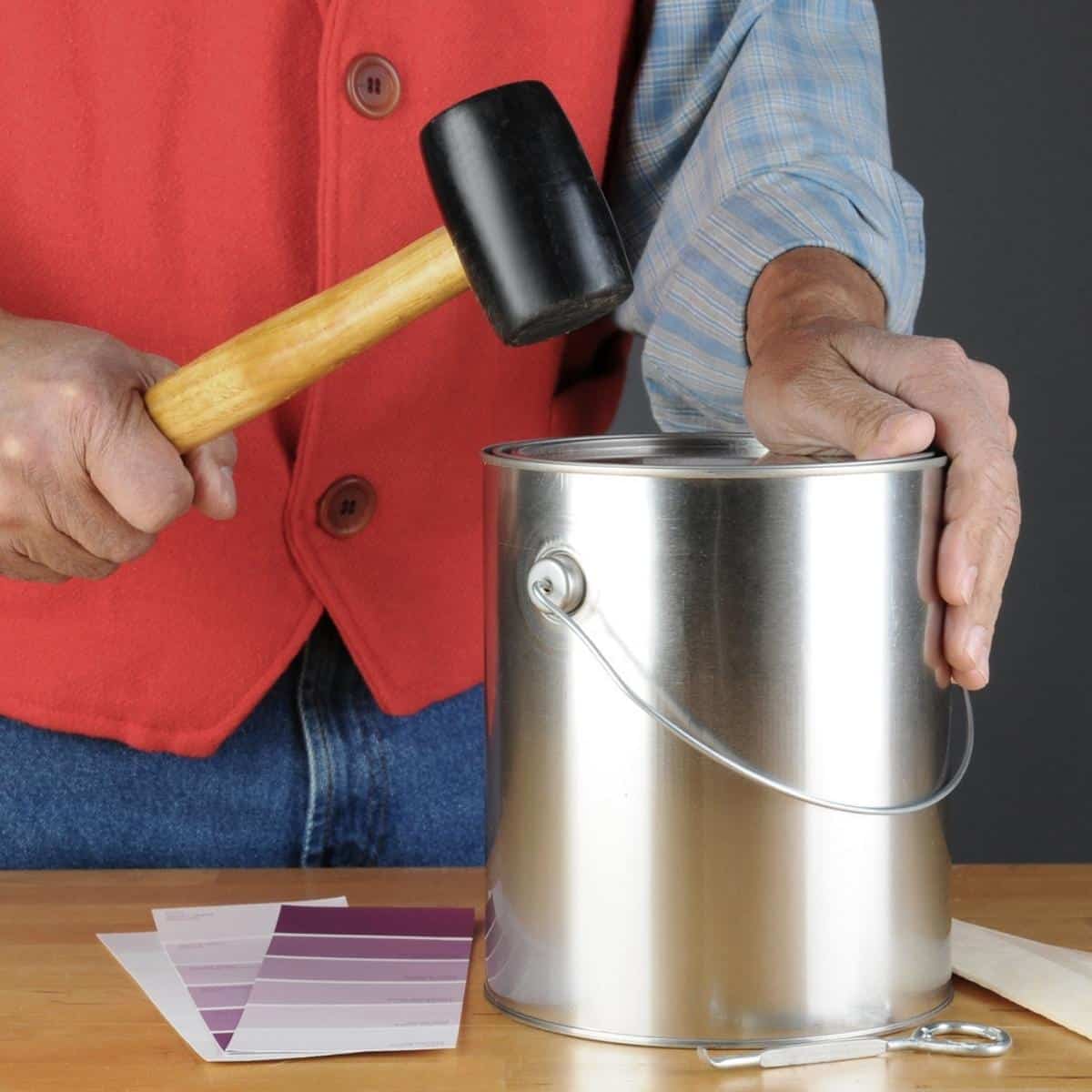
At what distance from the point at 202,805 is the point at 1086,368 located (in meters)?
1.68

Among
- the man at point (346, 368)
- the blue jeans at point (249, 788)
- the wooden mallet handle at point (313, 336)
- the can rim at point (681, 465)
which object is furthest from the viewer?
the blue jeans at point (249, 788)

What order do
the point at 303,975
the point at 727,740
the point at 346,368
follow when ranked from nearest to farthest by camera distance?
the point at 727,740
the point at 303,975
the point at 346,368

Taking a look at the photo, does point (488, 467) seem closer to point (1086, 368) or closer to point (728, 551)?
point (728, 551)

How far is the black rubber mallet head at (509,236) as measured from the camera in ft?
2.70

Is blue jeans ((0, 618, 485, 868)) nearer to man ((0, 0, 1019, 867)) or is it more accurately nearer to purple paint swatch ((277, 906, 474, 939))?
man ((0, 0, 1019, 867))

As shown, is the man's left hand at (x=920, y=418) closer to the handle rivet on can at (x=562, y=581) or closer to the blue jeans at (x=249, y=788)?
the handle rivet on can at (x=562, y=581)

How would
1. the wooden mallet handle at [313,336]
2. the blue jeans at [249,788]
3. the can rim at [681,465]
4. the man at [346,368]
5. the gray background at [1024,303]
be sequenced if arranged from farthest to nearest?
the gray background at [1024,303] → the blue jeans at [249,788] → the man at [346,368] → the wooden mallet handle at [313,336] → the can rim at [681,465]

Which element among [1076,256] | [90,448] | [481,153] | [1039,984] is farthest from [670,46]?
[1076,256]

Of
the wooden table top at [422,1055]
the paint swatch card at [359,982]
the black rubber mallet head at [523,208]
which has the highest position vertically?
the black rubber mallet head at [523,208]

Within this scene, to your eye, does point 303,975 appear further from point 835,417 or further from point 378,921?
point 835,417

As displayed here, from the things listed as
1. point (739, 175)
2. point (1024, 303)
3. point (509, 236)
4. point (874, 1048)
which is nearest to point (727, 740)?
point (874, 1048)

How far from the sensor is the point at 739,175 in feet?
3.78

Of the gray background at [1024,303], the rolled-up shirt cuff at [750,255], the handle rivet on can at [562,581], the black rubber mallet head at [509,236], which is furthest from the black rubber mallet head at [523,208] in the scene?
the gray background at [1024,303]

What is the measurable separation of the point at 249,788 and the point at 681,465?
54 centimetres
